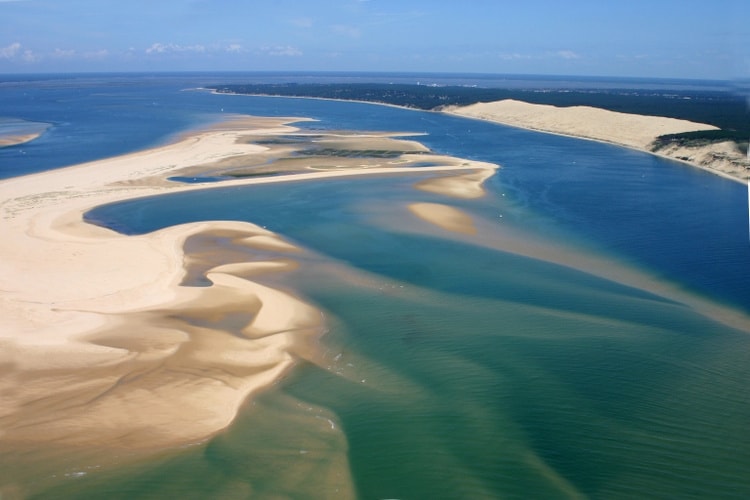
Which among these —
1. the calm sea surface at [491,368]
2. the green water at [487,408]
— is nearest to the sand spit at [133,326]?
the calm sea surface at [491,368]

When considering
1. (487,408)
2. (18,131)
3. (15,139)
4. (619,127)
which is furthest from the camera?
(619,127)

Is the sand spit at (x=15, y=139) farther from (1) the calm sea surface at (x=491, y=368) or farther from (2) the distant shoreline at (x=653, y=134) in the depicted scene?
(2) the distant shoreline at (x=653, y=134)

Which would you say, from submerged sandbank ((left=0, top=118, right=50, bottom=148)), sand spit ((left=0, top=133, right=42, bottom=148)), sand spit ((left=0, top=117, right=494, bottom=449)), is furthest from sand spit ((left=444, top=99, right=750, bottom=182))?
submerged sandbank ((left=0, top=118, right=50, bottom=148))

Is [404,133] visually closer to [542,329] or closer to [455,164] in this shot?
[455,164]

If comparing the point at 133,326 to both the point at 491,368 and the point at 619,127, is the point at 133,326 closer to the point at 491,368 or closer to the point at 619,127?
the point at 491,368

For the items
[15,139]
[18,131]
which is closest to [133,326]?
[15,139]

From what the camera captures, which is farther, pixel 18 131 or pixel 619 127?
pixel 619 127
